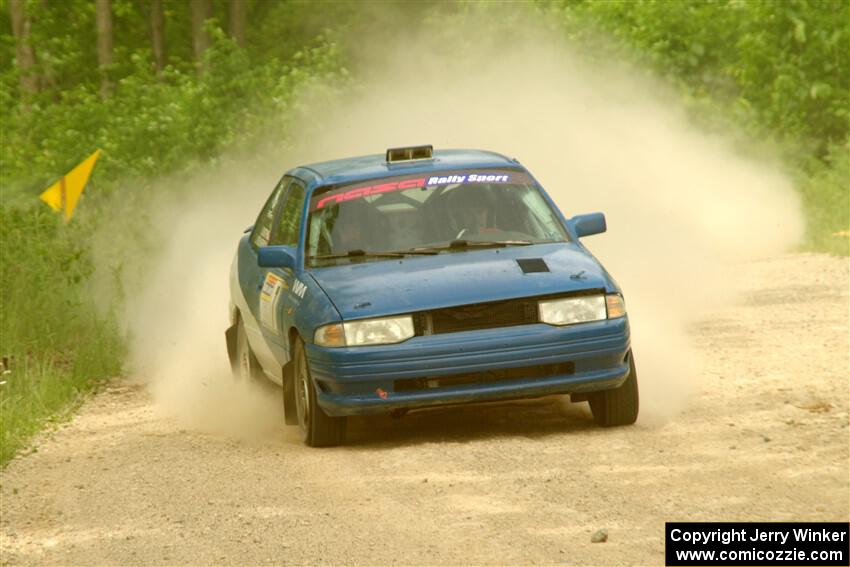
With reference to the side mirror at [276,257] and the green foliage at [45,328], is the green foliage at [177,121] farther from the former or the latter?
the side mirror at [276,257]

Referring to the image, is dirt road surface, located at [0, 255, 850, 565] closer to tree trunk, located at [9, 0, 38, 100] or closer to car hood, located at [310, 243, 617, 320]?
car hood, located at [310, 243, 617, 320]

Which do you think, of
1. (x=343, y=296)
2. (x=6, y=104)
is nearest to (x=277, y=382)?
(x=343, y=296)

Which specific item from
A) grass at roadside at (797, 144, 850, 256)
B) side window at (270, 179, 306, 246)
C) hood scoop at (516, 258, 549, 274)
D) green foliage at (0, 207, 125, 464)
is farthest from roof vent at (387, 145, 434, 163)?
grass at roadside at (797, 144, 850, 256)

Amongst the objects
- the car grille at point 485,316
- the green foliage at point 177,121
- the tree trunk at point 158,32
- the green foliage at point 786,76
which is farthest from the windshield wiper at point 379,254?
the tree trunk at point 158,32

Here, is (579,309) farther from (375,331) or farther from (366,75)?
(366,75)

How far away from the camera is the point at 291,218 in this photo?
11727 mm

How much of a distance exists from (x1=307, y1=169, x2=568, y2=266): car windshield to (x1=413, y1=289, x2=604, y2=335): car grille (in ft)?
2.96

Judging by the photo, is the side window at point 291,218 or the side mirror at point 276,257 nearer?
the side mirror at point 276,257

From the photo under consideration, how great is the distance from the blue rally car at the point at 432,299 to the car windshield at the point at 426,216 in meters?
0.01

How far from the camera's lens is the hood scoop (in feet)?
33.6

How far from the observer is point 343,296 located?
33.3ft

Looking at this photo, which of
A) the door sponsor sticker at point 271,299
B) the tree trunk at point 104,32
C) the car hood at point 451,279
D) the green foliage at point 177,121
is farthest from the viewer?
the tree trunk at point 104,32

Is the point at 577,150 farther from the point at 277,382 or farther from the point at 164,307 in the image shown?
the point at 277,382

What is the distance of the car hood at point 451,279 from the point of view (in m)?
9.96
